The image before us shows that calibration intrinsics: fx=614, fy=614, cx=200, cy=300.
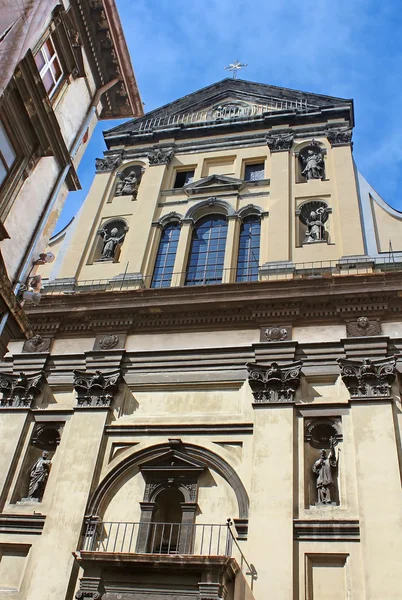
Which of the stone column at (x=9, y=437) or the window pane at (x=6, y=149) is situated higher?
the window pane at (x=6, y=149)

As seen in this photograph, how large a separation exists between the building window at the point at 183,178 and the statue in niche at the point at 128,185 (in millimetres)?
1419

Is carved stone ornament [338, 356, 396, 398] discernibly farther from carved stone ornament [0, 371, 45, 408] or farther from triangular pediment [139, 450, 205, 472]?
carved stone ornament [0, 371, 45, 408]

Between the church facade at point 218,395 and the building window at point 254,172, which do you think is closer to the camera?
the church facade at point 218,395

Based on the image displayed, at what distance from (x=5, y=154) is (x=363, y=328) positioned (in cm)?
906

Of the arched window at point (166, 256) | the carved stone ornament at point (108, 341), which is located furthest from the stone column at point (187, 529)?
the arched window at point (166, 256)

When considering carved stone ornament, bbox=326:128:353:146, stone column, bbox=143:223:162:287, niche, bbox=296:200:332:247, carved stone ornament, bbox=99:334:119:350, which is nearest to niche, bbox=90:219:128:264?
stone column, bbox=143:223:162:287

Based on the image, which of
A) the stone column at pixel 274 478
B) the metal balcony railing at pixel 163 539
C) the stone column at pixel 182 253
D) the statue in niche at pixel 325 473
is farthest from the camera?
the stone column at pixel 182 253

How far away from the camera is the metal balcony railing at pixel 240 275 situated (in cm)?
1669

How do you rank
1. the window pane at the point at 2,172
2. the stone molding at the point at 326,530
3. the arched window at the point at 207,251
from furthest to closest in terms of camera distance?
1. the arched window at the point at 207,251
2. the stone molding at the point at 326,530
3. the window pane at the point at 2,172

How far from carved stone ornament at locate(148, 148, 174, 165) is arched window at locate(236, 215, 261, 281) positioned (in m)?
4.35

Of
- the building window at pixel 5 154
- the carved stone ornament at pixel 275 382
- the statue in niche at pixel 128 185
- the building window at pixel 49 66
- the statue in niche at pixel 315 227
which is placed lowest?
the carved stone ornament at pixel 275 382

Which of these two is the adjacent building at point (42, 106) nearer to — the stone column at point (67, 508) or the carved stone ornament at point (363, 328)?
the stone column at point (67, 508)

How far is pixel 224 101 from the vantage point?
80.6ft

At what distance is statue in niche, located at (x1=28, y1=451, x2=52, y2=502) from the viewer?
1429cm
